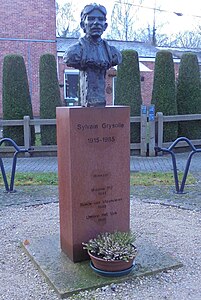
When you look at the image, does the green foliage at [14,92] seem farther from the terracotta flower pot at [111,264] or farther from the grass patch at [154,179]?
the terracotta flower pot at [111,264]

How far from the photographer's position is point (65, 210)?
3545 mm

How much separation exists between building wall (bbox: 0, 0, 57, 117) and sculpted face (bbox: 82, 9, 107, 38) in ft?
48.6

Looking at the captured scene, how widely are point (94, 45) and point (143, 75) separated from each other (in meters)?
18.2

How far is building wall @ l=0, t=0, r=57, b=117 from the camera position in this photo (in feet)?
57.6

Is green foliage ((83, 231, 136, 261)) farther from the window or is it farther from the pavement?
the window

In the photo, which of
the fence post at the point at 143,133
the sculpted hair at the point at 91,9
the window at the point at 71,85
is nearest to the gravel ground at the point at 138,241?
the sculpted hair at the point at 91,9

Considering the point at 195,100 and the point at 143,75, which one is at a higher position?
the point at 143,75

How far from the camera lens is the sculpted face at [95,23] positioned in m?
3.27

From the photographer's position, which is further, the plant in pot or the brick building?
the brick building

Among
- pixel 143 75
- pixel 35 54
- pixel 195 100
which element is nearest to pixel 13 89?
pixel 195 100

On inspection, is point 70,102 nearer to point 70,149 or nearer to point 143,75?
point 143,75

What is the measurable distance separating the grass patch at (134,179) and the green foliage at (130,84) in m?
2.55

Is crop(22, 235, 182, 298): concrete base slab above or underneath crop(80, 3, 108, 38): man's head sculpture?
underneath

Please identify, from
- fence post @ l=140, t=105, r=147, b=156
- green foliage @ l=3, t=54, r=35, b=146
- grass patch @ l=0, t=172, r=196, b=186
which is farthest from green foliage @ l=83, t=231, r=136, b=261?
green foliage @ l=3, t=54, r=35, b=146
